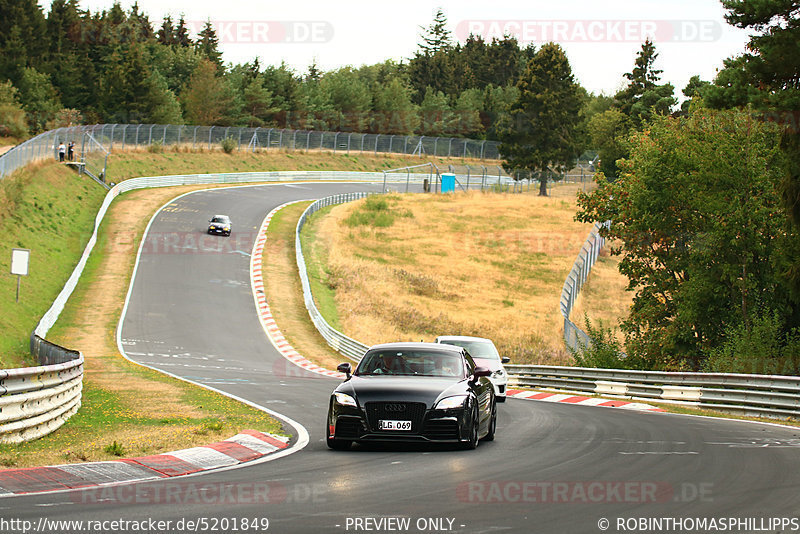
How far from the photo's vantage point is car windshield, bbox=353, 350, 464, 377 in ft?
42.8

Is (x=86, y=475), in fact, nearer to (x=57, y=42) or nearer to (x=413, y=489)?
(x=413, y=489)

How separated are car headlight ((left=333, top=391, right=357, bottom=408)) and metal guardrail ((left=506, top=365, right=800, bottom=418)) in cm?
975

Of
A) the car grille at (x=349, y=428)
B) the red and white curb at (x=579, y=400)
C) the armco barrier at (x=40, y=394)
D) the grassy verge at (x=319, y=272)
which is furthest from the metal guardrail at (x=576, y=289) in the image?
the car grille at (x=349, y=428)

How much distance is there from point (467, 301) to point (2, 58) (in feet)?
224

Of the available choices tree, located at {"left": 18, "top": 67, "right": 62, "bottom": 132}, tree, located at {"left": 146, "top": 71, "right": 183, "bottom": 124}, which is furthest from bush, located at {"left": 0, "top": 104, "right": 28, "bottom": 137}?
tree, located at {"left": 146, "top": 71, "right": 183, "bottom": 124}

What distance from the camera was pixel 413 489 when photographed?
350 inches

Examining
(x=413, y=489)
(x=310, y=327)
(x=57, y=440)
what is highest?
(x=413, y=489)

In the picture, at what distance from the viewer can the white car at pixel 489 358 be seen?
21422mm

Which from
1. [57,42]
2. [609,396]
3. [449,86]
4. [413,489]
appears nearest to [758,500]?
[413,489]

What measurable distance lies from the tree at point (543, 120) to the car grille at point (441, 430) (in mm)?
86054

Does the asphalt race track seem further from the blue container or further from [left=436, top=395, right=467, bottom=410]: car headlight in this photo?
the blue container

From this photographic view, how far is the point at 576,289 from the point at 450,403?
35.7 m

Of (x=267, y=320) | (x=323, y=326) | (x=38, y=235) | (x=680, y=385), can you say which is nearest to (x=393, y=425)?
(x=680, y=385)

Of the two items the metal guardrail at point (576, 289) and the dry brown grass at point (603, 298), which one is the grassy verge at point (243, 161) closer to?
the metal guardrail at point (576, 289)
